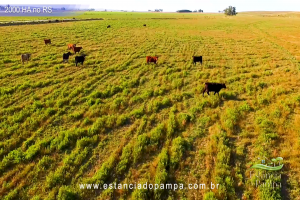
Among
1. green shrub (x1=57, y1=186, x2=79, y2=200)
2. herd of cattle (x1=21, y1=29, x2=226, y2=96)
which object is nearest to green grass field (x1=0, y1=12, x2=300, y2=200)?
green shrub (x1=57, y1=186, x2=79, y2=200)

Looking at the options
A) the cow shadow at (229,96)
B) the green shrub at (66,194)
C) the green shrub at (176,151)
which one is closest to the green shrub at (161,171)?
the green shrub at (176,151)

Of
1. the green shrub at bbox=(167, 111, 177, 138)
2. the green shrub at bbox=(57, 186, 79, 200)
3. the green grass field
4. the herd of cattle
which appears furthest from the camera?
the herd of cattle

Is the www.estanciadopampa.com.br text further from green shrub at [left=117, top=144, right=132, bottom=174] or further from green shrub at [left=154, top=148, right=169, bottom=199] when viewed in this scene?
green shrub at [left=117, top=144, right=132, bottom=174]

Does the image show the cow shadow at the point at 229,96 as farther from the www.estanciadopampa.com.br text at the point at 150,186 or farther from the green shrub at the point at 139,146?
the www.estanciadopampa.com.br text at the point at 150,186

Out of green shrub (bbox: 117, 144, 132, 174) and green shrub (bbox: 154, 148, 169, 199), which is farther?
green shrub (bbox: 117, 144, 132, 174)

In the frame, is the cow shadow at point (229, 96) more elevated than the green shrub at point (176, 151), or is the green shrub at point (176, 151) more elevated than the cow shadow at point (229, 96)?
the cow shadow at point (229, 96)

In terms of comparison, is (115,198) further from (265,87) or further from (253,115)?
(265,87)

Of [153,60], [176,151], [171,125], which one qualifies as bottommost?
[176,151]

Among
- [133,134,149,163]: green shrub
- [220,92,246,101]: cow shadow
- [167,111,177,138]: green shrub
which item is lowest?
[133,134,149,163]: green shrub

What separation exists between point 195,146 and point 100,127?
3.53m

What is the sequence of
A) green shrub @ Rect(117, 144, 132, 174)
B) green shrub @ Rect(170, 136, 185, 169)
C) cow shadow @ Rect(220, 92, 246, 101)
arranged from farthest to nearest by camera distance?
cow shadow @ Rect(220, 92, 246, 101) → green shrub @ Rect(170, 136, 185, 169) → green shrub @ Rect(117, 144, 132, 174)

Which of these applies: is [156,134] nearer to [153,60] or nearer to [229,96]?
[229,96]

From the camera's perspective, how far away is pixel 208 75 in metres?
13.3

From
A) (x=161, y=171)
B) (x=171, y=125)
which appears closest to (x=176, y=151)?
(x=161, y=171)
